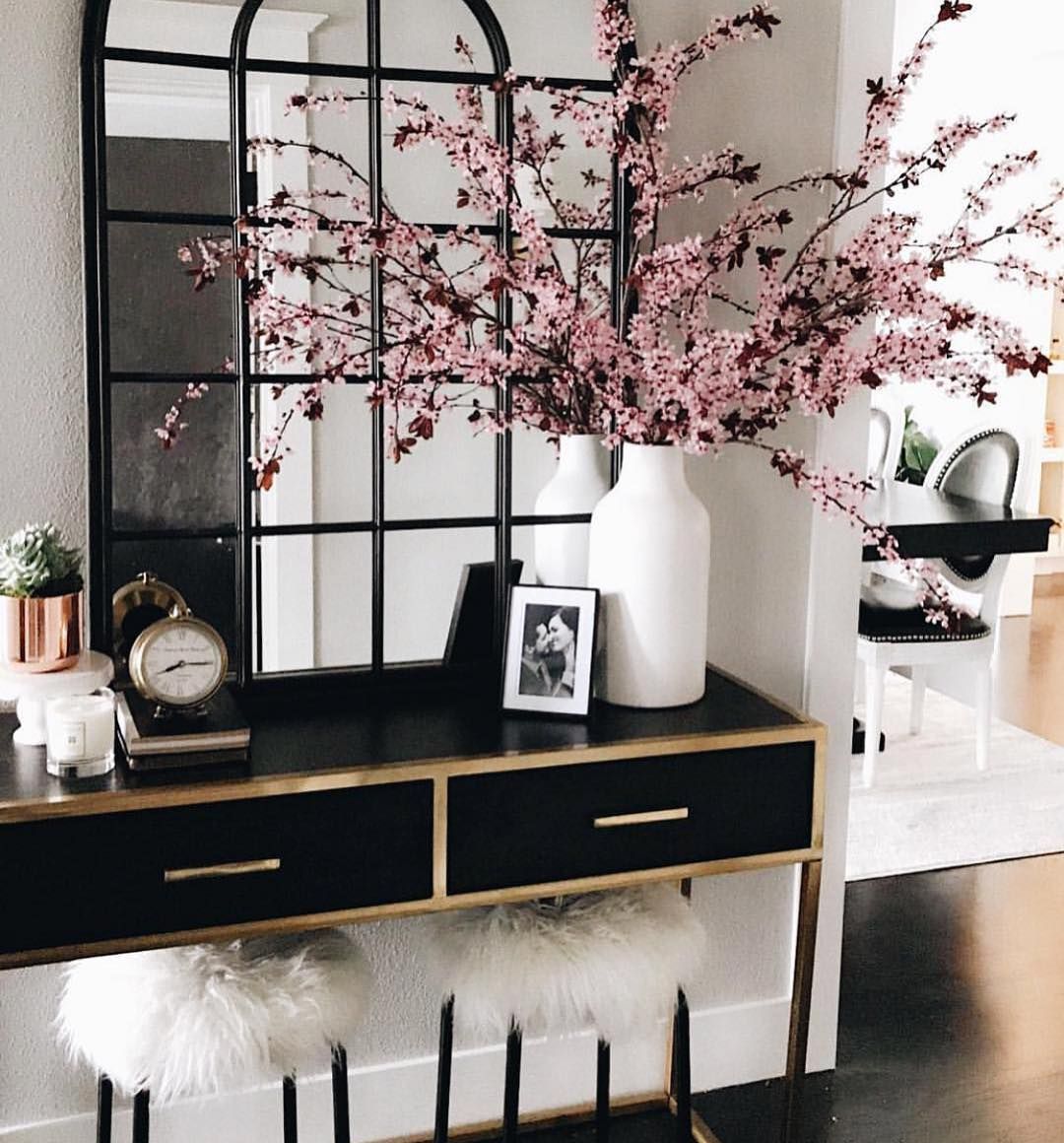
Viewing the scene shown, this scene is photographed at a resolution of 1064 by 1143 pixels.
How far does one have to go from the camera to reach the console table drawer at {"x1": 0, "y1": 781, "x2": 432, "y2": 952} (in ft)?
5.68

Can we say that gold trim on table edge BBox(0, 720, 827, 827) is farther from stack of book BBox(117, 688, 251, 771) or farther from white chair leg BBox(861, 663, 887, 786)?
white chair leg BBox(861, 663, 887, 786)

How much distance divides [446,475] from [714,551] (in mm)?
510

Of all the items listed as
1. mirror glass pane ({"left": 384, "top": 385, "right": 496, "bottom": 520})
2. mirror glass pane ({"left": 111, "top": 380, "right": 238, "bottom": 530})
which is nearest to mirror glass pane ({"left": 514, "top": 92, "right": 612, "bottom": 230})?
mirror glass pane ({"left": 384, "top": 385, "right": 496, "bottom": 520})

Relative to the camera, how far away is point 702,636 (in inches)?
85.7

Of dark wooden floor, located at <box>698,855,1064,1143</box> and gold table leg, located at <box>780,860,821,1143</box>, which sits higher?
gold table leg, located at <box>780,860,821,1143</box>

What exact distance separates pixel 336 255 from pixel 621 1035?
119 cm

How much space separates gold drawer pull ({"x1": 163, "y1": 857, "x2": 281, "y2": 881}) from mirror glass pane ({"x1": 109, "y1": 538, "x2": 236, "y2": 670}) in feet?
1.38

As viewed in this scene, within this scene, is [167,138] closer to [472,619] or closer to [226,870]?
[472,619]

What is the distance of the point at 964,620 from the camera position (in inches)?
169

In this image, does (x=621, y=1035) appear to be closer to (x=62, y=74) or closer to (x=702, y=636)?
(x=702, y=636)

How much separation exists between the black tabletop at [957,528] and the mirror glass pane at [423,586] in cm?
173

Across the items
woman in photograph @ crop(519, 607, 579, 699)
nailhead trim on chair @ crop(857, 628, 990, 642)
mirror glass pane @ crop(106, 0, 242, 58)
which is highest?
mirror glass pane @ crop(106, 0, 242, 58)

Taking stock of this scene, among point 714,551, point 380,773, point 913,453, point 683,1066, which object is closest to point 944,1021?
point 683,1066

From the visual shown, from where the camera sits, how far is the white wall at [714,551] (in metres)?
2.01
